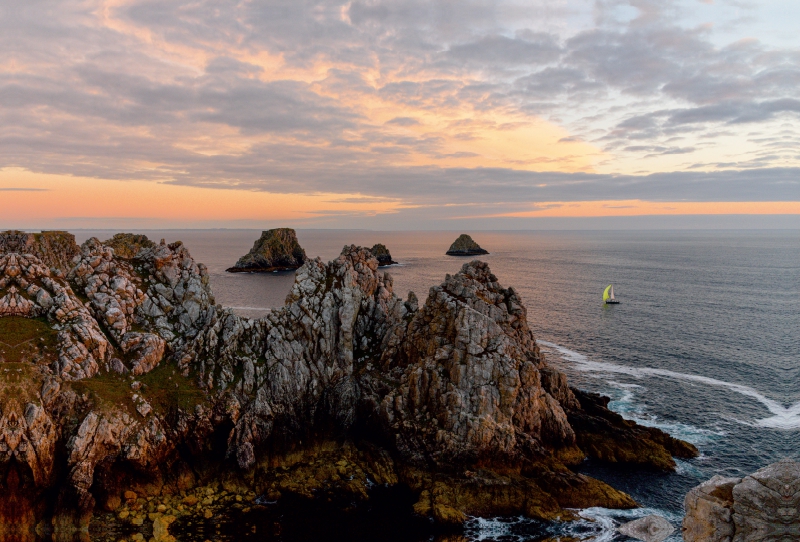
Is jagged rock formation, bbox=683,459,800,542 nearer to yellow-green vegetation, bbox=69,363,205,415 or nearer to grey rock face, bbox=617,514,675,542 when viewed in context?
grey rock face, bbox=617,514,675,542

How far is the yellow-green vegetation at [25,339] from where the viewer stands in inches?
1601

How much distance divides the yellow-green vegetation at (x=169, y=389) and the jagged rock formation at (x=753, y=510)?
41.0 m

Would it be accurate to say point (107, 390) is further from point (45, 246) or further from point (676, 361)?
point (676, 361)

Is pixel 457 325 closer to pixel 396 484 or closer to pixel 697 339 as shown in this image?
pixel 396 484

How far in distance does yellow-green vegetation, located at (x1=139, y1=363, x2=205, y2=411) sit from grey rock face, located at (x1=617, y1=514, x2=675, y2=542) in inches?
1559

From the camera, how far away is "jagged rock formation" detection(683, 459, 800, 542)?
19297 millimetres

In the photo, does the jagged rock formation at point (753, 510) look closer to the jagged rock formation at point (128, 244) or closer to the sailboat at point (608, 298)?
the sailboat at point (608, 298)

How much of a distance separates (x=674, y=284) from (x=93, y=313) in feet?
534

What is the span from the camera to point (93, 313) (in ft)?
158

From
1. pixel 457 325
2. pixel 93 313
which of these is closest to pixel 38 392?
pixel 93 313

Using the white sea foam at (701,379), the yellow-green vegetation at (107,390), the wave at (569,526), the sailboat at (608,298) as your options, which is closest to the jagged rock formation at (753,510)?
the wave at (569,526)

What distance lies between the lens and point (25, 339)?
42031 millimetres

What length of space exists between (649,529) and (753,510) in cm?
2232

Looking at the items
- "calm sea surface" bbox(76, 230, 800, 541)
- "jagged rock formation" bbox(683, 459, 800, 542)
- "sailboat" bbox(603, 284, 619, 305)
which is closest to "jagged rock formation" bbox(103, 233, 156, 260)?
"calm sea surface" bbox(76, 230, 800, 541)
